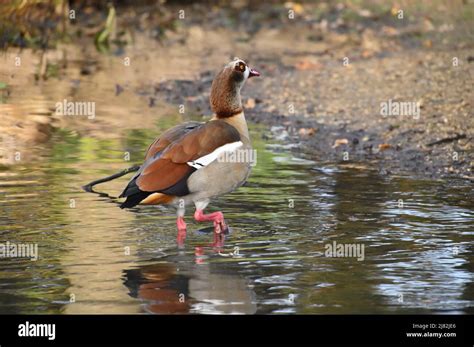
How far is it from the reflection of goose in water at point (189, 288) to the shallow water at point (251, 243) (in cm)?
1

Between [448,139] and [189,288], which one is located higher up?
[448,139]

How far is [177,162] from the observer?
1023 cm

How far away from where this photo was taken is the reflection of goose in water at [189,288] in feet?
26.6

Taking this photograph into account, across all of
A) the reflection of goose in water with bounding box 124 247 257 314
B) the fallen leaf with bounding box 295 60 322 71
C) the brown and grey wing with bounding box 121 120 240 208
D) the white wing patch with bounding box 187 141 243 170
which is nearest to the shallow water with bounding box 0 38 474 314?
the reflection of goose in water with bounding box 124 247 257 314

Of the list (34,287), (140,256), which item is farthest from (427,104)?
(34,287)

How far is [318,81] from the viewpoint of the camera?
19.2m

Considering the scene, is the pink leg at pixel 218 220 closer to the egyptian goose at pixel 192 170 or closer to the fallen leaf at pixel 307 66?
the egyptian goose at pixel 192 170

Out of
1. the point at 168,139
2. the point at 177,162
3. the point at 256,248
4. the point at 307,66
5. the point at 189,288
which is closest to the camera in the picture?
the point at 189,288

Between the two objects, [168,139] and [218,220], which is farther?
[168,139]

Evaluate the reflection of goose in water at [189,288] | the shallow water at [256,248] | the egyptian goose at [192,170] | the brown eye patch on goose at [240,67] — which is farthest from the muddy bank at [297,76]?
the reflection of goose in water at [189,288]

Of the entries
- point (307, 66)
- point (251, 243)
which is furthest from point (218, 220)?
point (307, 66)

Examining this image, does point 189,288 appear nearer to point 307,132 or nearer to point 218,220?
point 218,220

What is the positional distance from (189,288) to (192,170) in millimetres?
1837
